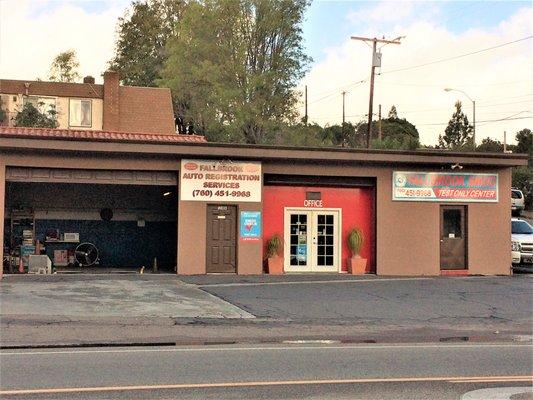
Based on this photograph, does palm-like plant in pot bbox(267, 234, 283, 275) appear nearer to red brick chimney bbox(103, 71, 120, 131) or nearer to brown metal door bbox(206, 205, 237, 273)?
brown metal door bbox(206, 205, 237, 273)

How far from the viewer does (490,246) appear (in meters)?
24.0

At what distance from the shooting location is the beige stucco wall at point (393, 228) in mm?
21656

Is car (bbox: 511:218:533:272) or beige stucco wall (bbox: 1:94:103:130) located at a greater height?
beige stucco wall (bbox: 1:94:103:130)

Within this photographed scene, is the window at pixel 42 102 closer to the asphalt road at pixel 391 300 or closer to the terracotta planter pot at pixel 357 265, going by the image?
the asphalt road at pixel 391 300

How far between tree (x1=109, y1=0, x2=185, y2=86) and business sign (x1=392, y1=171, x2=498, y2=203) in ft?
122

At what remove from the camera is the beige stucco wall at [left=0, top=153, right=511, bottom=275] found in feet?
71.1

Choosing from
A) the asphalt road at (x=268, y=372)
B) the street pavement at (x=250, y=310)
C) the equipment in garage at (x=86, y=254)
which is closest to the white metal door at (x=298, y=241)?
the street pavement at (x=250, y=310)

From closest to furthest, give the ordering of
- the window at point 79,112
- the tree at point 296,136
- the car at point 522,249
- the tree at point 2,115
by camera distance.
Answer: the car at point 522,249 < the tree at point 2,115 < the window at point 79,112 < the tree at point 296,136

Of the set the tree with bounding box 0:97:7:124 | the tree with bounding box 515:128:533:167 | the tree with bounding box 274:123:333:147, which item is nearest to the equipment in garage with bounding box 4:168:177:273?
the tree with bounding box 0:97:7:124

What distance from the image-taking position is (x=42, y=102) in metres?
41.0

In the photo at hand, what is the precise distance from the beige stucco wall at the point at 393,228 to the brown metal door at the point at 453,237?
→ 266mm

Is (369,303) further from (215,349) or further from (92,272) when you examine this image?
(92,272)

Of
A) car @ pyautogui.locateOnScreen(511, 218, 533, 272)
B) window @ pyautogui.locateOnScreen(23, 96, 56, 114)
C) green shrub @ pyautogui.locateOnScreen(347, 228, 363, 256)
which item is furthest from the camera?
window @ pyautogui.locateOnScreen(23, 96, 56, 114)

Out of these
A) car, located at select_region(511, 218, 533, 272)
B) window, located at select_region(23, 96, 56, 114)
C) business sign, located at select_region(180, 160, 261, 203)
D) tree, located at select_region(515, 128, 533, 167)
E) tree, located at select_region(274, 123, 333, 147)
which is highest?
tree, located at select_region(515, 128, 533, 167)
